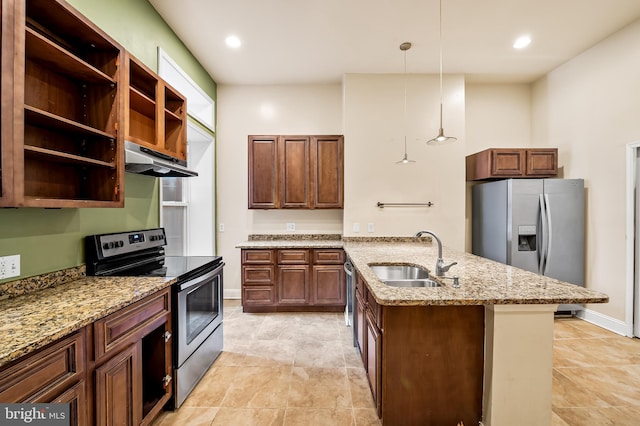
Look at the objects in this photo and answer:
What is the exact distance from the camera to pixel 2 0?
1132 millimetres

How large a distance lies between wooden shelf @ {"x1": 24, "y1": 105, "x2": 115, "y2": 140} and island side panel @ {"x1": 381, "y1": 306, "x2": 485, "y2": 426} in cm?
196

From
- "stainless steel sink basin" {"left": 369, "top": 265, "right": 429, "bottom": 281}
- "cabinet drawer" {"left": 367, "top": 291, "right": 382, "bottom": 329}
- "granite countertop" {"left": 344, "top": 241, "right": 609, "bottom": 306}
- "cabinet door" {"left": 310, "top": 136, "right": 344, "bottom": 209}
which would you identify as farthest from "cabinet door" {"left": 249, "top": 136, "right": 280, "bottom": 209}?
"cabinet drawer" {"left": 367, "top": 291, "right": 382, "bottom": 329}

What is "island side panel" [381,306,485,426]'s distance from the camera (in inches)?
63.6

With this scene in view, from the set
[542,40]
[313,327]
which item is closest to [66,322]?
[313,327]

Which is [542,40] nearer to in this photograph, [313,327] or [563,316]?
[563,316]

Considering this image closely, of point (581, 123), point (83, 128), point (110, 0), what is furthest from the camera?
point (581, 123)

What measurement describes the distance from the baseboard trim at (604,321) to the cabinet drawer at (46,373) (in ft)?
15.5

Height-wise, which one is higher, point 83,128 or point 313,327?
point 83,128

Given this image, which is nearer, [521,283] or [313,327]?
[521,283]

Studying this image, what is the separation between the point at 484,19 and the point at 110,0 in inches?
132

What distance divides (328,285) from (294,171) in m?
1.64

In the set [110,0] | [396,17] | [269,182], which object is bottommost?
[269,182]

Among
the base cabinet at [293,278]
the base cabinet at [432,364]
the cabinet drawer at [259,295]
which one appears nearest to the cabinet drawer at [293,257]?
the base cabinet at [293,278]

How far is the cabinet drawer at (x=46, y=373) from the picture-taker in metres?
0.91
